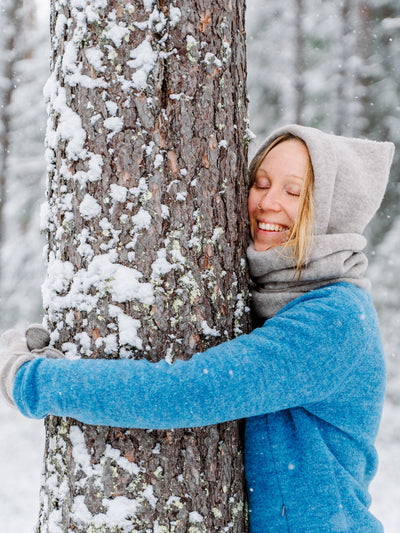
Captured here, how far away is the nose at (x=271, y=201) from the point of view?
1.88 meters

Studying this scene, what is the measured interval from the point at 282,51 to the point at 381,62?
85.9 inches

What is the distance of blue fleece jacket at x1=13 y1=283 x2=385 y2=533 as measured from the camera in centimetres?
137

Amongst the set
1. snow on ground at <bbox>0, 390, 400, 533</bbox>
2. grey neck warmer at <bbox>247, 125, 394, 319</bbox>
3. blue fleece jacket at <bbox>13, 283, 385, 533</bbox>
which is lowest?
snow on ground at <bbox>0, 390, 400, 533</bbox>

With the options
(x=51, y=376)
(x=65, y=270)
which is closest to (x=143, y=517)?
(x=51, y=376)

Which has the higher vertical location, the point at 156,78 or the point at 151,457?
the point at 156,78

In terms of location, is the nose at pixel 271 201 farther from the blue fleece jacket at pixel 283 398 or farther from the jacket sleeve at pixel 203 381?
the jacket sleeve at pixel 203 381

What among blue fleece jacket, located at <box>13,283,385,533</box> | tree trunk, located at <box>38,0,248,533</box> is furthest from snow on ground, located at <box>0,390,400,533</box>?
tree trunk, located at <box>38,0,248,533</box>

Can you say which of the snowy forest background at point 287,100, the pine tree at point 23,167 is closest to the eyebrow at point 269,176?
the snowy forest background at point 287,100

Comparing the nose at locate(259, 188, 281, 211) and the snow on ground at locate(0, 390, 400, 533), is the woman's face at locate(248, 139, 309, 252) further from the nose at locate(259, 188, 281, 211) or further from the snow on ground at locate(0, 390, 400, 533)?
the snow on ground at locate(0, 390, 400, 533)

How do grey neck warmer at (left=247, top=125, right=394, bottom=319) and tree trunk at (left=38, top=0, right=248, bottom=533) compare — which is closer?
tree trunk at (left=38, top=0, right=248, bottom=533)

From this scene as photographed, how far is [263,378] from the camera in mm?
1394

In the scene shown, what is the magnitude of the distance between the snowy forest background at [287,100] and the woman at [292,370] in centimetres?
820

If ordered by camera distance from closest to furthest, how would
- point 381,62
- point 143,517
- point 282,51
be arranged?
1. point 143,517
2. point 381,62
3. point 282,51

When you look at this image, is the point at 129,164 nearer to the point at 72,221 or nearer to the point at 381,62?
the point at 72,221
